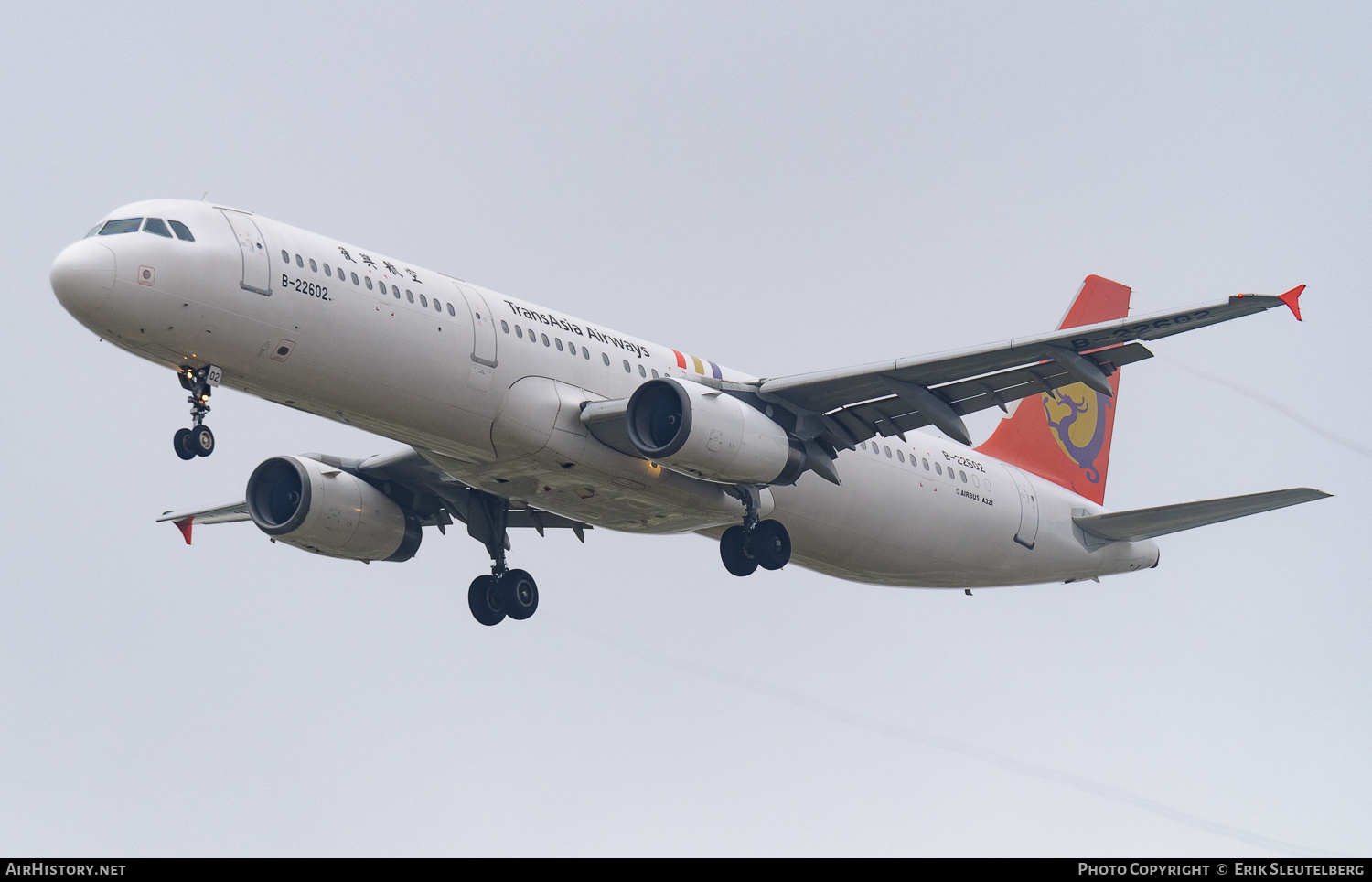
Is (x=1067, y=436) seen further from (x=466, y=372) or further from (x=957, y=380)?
(x=466, y=372)

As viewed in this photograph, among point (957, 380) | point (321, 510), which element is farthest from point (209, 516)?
point (957, 380)

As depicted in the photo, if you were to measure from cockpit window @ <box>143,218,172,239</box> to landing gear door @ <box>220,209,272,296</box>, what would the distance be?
1.10 meters

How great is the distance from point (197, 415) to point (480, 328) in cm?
519

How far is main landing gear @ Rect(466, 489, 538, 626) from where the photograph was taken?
36.4 m

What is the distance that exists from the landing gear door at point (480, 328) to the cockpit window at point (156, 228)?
5287mm

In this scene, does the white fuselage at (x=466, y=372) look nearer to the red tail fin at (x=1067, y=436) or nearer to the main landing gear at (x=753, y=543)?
the main landing gear at (x=753, y=543)

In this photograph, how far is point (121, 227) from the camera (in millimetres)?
26938

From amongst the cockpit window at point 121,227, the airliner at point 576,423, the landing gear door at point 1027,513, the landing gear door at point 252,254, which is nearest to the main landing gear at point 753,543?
the airliner at point 576,423

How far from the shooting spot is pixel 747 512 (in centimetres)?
3272

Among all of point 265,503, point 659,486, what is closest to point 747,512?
point 659,486

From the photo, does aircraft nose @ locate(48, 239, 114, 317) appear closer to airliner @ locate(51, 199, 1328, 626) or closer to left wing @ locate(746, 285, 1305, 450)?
airliner @ locate(51, 199, 1328, 626)

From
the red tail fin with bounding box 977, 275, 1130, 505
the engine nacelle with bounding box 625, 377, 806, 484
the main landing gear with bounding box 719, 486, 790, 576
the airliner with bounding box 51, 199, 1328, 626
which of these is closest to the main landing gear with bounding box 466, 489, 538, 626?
the airliner with bounding box 51, 199, 1328, 626
